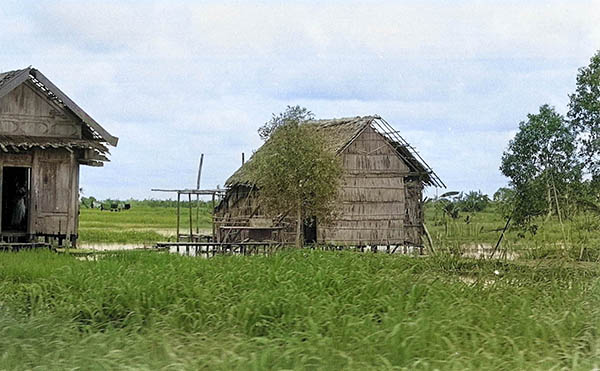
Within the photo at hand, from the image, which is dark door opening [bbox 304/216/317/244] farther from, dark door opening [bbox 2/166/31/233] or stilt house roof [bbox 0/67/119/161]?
dark door opening [bbox 2/166/31/233]

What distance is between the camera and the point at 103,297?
27.7ft

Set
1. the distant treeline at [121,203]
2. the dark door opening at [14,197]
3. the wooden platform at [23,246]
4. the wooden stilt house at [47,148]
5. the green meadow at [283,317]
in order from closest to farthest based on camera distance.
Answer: the green meadow at [283,317]
the wooden platform at [23,246]
the wooden stilt house at [47,148]
the dark door opening at [14,197]
the distant treeline at [121,203]

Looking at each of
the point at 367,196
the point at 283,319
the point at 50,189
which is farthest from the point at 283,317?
the point at 367,196

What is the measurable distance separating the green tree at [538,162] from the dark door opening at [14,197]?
12.6 m

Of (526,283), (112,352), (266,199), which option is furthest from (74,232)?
(112,352)

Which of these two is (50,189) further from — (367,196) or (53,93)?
(367,196)

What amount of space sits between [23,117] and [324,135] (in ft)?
29.5

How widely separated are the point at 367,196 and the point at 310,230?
1.91 meters

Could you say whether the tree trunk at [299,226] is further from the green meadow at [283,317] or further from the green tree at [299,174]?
the green meadow at [283,317]

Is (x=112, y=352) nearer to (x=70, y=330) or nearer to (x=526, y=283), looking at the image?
(x=70, y=330)

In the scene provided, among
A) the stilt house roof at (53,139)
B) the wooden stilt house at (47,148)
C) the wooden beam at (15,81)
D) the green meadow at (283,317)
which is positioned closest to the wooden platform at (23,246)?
the wooden stilt house at (47,148)

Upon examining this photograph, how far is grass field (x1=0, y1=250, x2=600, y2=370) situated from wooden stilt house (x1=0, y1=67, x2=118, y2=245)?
19.1 ft

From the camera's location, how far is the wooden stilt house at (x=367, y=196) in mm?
22125

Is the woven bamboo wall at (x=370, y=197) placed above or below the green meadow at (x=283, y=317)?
above
